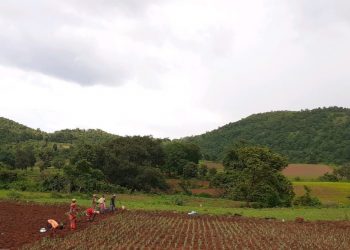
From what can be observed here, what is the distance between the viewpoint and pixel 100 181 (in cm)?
5991

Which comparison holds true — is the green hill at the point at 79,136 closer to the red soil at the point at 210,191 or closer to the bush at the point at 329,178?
the red soil at the point at 210,191

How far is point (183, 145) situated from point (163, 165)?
26.4ft

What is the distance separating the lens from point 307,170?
94750 mm

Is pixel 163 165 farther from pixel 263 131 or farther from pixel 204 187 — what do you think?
pixel 263 131

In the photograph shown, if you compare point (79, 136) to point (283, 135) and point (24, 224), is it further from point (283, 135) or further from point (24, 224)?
point (24, 224)

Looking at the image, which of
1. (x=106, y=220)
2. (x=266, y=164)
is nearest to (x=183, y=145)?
(x=266, y=164)

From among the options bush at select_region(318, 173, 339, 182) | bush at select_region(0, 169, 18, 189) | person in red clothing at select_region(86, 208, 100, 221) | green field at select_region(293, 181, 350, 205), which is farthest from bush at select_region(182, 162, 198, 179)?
person in red clothing at select_region(86, 208, 100, 221)

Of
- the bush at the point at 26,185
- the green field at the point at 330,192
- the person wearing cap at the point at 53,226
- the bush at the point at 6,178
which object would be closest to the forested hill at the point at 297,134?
the green field at the point at 330,192

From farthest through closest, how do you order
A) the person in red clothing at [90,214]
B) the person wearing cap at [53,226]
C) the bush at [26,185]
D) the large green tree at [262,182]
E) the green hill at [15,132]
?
the green hill at [15,132], the bush at [26,185], the large green tree at [262,182], the person in red clothing at [90,214], the person wearing cap at [53,226]

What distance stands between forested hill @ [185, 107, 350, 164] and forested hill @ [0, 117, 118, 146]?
113 ft

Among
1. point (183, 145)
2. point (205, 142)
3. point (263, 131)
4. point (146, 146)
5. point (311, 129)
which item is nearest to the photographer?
point (146, 146)

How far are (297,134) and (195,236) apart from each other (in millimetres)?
99983

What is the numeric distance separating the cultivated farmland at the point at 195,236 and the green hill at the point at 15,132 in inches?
3355

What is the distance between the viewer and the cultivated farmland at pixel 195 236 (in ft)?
62.3
